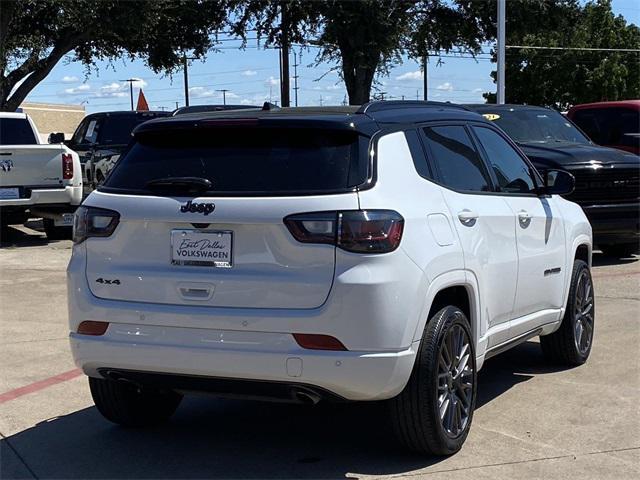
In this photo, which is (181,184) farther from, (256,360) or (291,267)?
(256,360)

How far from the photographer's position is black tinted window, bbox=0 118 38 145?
50.3 feet

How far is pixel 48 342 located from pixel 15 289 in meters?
3.08

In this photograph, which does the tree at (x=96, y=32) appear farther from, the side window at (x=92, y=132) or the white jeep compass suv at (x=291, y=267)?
the white jeep compass suv at (x=291, y=267)

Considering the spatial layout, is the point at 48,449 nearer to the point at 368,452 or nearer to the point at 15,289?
the point at 368,452

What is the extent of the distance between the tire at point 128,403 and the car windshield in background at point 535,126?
8.03 m

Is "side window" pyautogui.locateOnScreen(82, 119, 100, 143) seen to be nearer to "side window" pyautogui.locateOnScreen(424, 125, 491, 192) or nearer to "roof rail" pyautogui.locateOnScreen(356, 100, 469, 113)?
"roof rail" pyautogui.locateOnScreen(356, 100, 469, 113)

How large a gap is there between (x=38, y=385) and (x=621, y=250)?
877 centimetres

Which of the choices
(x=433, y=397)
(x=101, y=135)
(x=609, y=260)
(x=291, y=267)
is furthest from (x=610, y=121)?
(x=291, y=267)

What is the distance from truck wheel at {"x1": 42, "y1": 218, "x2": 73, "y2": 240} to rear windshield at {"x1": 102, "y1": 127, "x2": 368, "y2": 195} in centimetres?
1114

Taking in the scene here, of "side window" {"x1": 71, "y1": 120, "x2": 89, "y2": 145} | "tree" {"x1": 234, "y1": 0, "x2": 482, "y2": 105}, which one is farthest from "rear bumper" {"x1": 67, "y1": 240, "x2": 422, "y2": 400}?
"tree" {"x1": 234, "y1": 0, "x2": 482, "y2": 105}

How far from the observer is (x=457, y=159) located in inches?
220

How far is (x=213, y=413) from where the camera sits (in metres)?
5.95

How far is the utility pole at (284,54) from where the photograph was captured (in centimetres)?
3231

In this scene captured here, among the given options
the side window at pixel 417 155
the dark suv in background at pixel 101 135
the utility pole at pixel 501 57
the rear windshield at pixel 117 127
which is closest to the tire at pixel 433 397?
the side window at pixel 417 155
